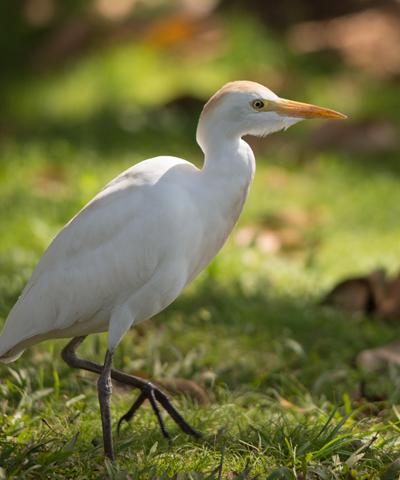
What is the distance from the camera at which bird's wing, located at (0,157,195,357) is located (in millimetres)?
2387

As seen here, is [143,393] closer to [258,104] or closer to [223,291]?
[258,104]

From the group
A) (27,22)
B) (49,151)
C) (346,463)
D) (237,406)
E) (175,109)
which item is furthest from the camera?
(27,22)

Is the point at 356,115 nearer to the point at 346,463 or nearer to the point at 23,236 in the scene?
the point at 23,236

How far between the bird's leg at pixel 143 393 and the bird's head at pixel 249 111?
1.13m

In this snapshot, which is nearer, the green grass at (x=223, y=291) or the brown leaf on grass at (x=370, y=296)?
the green grass at (x=223, y=291)

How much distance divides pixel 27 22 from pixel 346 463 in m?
8.30

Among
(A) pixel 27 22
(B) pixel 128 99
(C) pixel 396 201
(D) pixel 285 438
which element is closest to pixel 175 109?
(B) pixel 128 99

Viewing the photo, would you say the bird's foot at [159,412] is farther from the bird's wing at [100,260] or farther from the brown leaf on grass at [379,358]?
the brown leaf on grass at [379,358]

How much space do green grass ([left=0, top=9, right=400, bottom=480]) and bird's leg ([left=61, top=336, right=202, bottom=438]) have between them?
6 cm

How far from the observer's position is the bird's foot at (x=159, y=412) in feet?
8.57

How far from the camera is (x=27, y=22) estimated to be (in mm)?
8875

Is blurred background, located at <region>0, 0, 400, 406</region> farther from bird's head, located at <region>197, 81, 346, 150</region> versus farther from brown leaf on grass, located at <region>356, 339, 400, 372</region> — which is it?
bird's head, located at <region>197, 81, 346, 150</region>

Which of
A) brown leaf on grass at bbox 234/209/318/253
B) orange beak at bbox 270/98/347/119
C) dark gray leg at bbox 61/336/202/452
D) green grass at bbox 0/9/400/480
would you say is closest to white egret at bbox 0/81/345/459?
orange beak at bbox 270/98/347/119

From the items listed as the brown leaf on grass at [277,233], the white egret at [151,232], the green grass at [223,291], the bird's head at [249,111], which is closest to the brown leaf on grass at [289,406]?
the green grass at [223,291]
